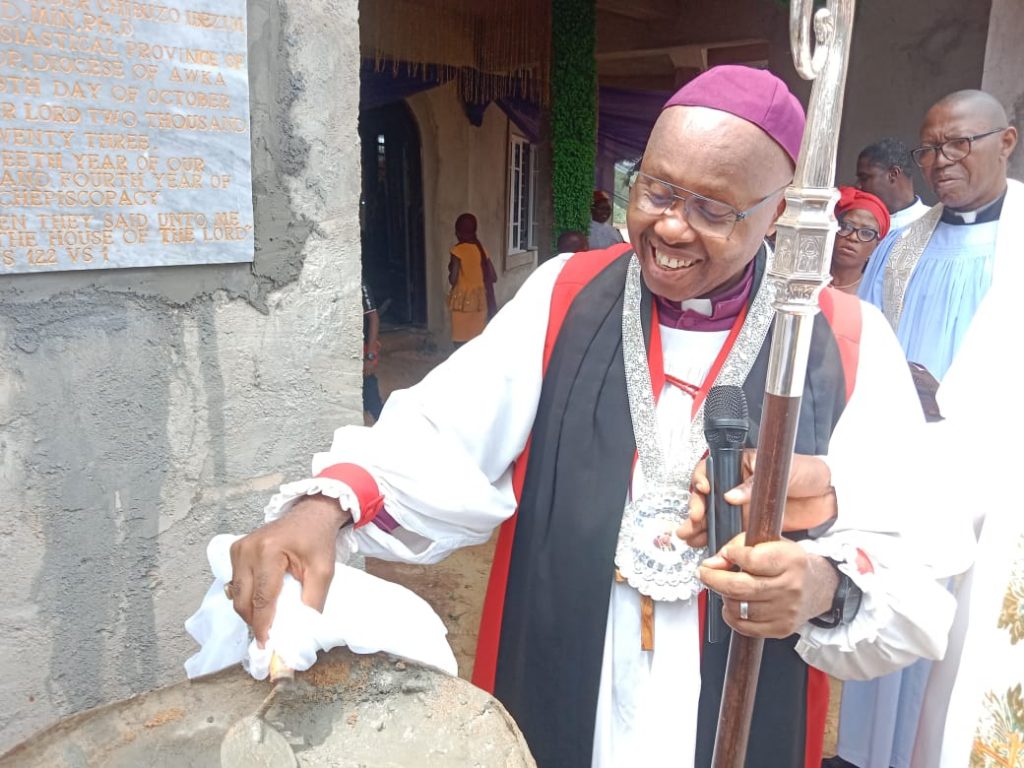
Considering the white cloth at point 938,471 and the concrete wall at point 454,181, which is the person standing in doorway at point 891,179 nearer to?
the white cloth at point 938,471

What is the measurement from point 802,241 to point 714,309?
25.0 inches

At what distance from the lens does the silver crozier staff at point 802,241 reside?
0.92 meters

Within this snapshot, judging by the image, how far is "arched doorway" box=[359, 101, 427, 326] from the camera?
31.2 ft

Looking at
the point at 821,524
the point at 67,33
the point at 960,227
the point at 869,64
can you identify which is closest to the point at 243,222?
the point at 67,33

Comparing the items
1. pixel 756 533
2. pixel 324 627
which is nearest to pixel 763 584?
pixel 756 533

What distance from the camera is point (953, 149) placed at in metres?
3.24

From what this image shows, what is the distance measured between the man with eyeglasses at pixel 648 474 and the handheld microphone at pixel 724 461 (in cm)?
5

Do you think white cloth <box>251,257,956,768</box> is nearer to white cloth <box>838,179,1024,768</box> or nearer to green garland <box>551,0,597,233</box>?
white cloth <box>838,179,1024,768</box>

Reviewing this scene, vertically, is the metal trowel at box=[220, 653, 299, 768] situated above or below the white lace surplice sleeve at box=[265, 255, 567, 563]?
below

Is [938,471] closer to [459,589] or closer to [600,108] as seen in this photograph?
[459,589]

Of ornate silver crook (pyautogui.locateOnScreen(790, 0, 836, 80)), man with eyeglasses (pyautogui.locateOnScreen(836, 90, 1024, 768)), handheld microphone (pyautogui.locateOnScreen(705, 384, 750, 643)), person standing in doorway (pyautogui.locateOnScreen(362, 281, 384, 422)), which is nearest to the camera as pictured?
ornate silver crook (pyautogui.locateOnScreen(790, 0, 836, 80))

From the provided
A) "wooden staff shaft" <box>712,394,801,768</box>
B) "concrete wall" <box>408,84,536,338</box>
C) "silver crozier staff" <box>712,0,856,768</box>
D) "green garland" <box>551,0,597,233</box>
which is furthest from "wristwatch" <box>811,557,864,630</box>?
"concrete wall" <box>408,84,536,338</box>

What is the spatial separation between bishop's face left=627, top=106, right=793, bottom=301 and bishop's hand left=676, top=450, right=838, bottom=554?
360 mm

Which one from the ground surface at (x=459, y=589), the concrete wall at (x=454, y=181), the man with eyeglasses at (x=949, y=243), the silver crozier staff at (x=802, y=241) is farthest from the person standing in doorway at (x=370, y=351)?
the concrete wall at (x=454, y=181)
